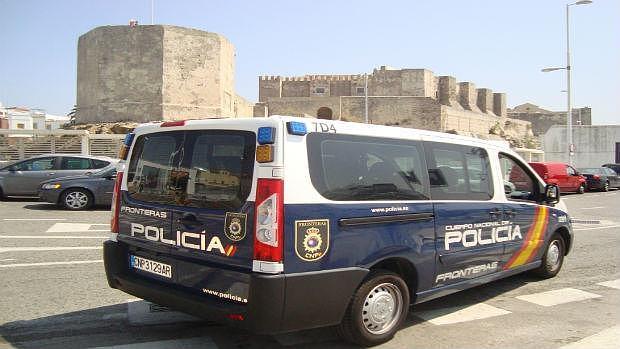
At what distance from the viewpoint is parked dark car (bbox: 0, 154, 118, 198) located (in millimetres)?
15172

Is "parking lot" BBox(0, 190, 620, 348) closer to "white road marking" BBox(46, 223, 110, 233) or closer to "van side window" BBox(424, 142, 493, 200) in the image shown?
"van side window" BBox(424, 142, 493, 200)

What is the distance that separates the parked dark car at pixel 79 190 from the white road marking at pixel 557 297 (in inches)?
432

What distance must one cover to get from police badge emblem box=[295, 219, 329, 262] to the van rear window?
1.45ft

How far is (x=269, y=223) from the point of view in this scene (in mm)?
3531

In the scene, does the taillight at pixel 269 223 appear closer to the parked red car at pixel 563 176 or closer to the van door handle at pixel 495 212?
the van door handle at pixel 495 212

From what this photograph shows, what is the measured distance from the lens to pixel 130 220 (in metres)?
4.50

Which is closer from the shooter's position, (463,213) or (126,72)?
(463,213)

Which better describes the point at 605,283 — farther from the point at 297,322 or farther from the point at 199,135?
the point at 199,135

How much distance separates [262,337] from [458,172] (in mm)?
2312

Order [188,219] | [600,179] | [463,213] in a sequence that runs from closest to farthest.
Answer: [188,219], [463,213], [600,179]

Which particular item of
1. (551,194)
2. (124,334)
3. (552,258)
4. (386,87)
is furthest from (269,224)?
(386,87)

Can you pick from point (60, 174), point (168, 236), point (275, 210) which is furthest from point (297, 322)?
point (60, 174)

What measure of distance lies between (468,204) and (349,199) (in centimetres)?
163

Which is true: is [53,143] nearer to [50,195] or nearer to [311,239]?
[50,195]
